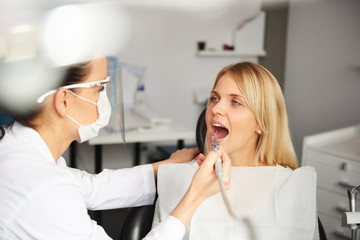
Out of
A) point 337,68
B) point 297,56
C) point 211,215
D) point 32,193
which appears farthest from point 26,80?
point 297,56

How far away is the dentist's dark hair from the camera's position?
886 millimetres

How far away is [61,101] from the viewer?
0.91 metres

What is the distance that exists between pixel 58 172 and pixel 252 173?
0.55 metres

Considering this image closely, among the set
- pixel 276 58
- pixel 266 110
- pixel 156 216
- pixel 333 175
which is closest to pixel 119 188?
pixel 156 216

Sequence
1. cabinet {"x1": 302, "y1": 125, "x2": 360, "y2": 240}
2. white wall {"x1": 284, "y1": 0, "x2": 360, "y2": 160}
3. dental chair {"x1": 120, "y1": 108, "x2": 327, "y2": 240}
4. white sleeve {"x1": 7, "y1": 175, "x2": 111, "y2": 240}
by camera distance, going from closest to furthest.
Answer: white sleeve {"x1": 7, "y1": 175, "x2": 111, "y2": 240}
dental chair {"x1": 120, "y1": 108, "x2": 327, "y2": 240}
cabinet {"x1": 302, "y1": 125, "x2": 360, "y2": 240}
white wall {"x1": 284, "y1": 0, "x2": 360, "y2": 160}

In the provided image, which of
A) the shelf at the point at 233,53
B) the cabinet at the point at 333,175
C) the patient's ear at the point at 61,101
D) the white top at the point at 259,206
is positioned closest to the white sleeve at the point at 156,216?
the white top at the point at 259,206

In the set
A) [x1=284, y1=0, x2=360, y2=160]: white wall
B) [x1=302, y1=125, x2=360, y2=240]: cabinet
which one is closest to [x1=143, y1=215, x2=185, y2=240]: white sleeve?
[x1=302, y1=125, x2=360, y2=240]: cabinet

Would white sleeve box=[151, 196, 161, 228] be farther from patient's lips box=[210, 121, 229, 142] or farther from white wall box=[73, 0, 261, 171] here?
white wall box=[73, 0, 261, 171]

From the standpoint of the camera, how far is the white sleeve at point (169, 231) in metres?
0.84

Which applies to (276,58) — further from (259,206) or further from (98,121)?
(98,121)

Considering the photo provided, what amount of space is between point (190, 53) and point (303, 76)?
873 mm

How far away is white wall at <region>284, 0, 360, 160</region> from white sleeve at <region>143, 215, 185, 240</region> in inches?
76.4

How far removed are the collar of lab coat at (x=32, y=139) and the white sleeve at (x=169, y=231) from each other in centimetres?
30

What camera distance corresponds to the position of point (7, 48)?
2.86 feet
